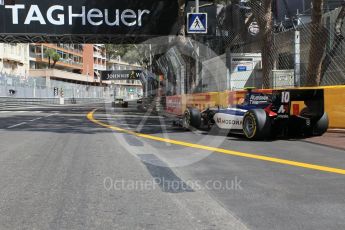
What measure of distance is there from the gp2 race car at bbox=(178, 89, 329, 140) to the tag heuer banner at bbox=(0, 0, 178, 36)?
1864 cm

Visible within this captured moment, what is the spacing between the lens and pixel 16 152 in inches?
369

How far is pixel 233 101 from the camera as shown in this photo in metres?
16.2

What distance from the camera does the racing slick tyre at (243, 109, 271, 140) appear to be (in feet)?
35.8

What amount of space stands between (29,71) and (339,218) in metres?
86.8

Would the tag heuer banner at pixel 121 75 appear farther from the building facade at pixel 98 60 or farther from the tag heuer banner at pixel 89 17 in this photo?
the tag heuer banner at pixel 89 17

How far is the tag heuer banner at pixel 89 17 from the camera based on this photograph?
29.1 m

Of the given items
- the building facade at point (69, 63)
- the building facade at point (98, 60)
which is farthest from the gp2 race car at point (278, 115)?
the building facade at point (98, 60)

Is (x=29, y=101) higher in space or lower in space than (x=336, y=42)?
lower

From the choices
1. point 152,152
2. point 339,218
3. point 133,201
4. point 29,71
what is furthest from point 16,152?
point 29,71

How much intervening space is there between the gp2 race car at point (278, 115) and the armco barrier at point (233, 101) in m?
0.91

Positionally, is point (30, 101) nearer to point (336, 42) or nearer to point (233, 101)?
point (233, 101)

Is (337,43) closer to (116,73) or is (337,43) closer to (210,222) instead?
(210,222)

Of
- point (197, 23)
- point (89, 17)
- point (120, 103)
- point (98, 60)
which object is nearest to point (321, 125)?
point (197, 23)

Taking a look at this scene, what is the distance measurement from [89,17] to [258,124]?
2099 centimetres
